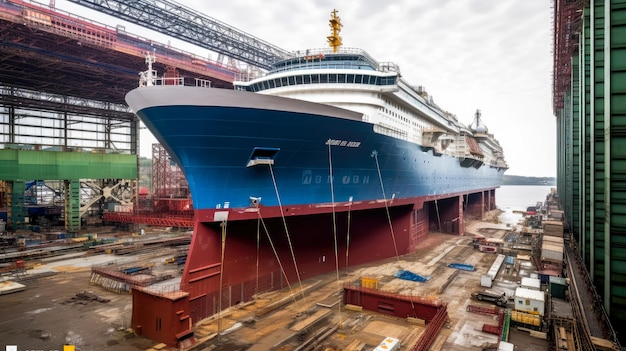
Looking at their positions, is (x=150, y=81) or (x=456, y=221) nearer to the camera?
(x=150, y=81)

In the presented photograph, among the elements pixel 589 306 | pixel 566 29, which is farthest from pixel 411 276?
pixel 566 29

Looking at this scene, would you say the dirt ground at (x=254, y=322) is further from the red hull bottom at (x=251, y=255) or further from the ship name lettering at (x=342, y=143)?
the ship name lettering at (x=342, y=143)

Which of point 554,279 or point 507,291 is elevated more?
point 554,279

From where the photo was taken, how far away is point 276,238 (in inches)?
632

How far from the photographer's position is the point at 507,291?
707 inches

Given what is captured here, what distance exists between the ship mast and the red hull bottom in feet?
32.5

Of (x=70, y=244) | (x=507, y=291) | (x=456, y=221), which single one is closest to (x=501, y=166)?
(x=456, y=221)

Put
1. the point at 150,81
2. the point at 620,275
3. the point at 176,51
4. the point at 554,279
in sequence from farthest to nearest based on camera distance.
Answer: the point at 176,51, the point at 554,279, the point at 150,81, the point at 620,275

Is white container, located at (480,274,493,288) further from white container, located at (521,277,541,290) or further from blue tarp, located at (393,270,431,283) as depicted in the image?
blue tarp, located at (393,270,431,283)

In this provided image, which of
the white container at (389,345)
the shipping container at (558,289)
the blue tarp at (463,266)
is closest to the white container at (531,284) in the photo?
the shipping container at (558,289)

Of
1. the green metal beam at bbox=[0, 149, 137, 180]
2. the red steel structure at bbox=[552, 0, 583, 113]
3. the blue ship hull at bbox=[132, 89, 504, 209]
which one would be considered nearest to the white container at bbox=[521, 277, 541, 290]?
the blue ship hull at bbox=[132, 89, 504, 209]

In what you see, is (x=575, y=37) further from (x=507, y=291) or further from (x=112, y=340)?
(x=112, y=340)

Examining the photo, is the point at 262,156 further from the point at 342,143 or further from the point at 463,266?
the point at 463,266

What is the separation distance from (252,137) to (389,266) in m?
13.1
